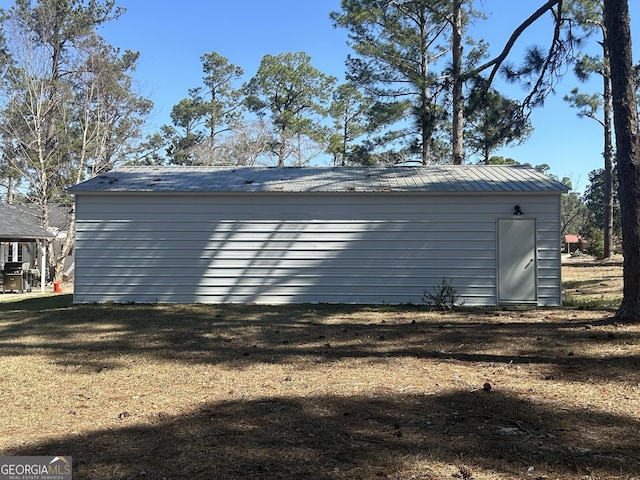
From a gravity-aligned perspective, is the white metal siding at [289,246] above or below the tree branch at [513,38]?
below

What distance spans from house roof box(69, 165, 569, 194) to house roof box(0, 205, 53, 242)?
6.30 metres

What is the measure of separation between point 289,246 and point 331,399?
22.8ft

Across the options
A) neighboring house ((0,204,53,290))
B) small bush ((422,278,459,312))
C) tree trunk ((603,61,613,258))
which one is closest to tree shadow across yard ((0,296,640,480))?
small bush ((422,278,459,312))

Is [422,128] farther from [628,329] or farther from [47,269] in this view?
[47,269]

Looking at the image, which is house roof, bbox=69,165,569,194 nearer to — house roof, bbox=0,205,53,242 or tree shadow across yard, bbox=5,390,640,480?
house roof, bbox=0,205,53,242

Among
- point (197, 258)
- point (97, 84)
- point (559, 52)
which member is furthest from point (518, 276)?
point (97, 84)

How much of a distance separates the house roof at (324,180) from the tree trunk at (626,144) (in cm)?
353

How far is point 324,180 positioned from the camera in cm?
1186

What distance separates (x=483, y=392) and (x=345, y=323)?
13.1ft

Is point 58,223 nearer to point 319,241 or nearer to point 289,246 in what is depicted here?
point 289,246

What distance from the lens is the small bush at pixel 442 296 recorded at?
976 cm

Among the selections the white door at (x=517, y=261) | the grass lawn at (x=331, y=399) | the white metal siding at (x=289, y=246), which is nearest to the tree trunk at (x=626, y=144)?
the grass lawn at (x=331, y=399)

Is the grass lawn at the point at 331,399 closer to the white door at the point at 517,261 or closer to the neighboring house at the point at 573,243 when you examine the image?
the white door at the point at 517,261

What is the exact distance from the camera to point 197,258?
1102 cm
